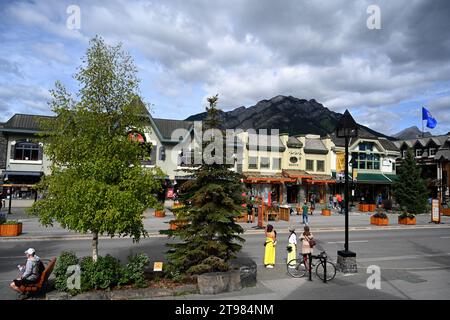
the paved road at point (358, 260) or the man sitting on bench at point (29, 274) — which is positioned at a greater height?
the man sitting on bench at point (29, 274)

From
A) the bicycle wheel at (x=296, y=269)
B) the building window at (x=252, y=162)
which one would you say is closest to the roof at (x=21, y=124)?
the building window at (x=252, y=162)

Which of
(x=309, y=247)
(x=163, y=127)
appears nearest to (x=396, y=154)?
(x=163, y=127)

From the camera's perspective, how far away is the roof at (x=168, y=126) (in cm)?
3836

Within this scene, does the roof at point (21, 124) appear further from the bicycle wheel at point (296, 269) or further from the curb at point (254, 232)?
the bicycle wheel at point (296, 269)

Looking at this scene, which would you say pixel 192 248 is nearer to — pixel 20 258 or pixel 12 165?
pixel 20 258

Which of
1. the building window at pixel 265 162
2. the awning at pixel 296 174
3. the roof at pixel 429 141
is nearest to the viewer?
the awning at pixel 296 174

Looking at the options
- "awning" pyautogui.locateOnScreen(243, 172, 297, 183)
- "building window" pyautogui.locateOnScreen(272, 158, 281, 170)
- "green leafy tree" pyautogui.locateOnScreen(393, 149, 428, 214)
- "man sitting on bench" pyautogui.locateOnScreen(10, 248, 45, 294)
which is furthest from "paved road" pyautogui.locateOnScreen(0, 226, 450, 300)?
"building window" pyautogui.locateOnScreen(272, 158, 281, 170)

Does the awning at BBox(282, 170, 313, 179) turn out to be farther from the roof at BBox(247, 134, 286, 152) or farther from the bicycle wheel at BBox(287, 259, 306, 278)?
the bicycle wheel at BBox(287, 259, 306, 278)

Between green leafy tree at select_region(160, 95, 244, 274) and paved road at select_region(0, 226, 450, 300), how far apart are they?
46.0 inches

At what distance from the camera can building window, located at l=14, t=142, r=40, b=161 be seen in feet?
111

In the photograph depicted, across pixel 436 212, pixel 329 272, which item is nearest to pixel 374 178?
pixel 436 212

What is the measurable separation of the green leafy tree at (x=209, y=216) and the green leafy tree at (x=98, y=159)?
→ 1.13 meters

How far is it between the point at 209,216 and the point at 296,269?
3.54m

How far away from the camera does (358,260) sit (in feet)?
45.1
